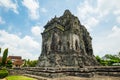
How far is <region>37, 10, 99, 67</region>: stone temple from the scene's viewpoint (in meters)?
25.0

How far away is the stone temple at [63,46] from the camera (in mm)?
24984

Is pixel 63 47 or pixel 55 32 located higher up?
pixel 55 32

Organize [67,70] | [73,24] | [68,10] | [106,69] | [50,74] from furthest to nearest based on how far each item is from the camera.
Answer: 1. [68,10]
2. [73,24]
3. [67,70]
4. [106,69]
5. [50,74]

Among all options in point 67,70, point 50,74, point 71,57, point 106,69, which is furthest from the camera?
point 71,57

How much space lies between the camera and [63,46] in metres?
28.4

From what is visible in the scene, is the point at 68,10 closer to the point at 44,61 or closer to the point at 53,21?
the point at 53,21

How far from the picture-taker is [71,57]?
82.6 feet

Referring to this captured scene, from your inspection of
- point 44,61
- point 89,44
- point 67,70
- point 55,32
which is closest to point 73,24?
point 55,32

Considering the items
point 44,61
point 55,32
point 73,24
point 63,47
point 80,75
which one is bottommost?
point 80,75

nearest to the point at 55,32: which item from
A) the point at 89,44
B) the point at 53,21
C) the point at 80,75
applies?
the point at 53,21

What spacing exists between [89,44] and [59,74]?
70.6 ft

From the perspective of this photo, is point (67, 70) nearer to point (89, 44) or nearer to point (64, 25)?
point (64, 25)

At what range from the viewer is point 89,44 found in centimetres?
3347

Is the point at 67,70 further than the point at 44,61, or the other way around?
the point at 44,61
